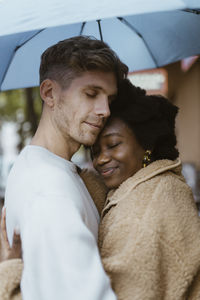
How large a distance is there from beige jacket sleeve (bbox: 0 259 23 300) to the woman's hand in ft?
0.29

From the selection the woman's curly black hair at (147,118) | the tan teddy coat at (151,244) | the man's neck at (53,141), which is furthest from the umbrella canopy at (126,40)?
the tan teddy coat at (151,244)

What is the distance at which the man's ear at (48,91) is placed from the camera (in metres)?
2.24

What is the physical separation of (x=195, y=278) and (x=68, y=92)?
116 cm

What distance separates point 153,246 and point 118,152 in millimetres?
786

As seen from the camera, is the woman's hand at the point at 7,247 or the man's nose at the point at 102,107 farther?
the man's nose at the point at 102,107

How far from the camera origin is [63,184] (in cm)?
177

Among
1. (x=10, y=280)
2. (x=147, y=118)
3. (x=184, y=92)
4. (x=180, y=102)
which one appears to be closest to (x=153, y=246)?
(x=10, y=280)

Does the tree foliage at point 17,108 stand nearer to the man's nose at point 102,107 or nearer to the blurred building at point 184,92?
the blurred building at point 184,92

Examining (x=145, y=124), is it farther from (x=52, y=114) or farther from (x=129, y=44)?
(x=129, y=44)

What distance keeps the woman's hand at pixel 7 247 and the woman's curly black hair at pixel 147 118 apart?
3.17ft

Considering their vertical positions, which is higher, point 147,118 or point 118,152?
point 147,118

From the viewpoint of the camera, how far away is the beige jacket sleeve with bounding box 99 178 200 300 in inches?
69.6

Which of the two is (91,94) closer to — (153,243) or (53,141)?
(53,141)

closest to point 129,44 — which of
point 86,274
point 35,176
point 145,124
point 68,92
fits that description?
point 145,124
